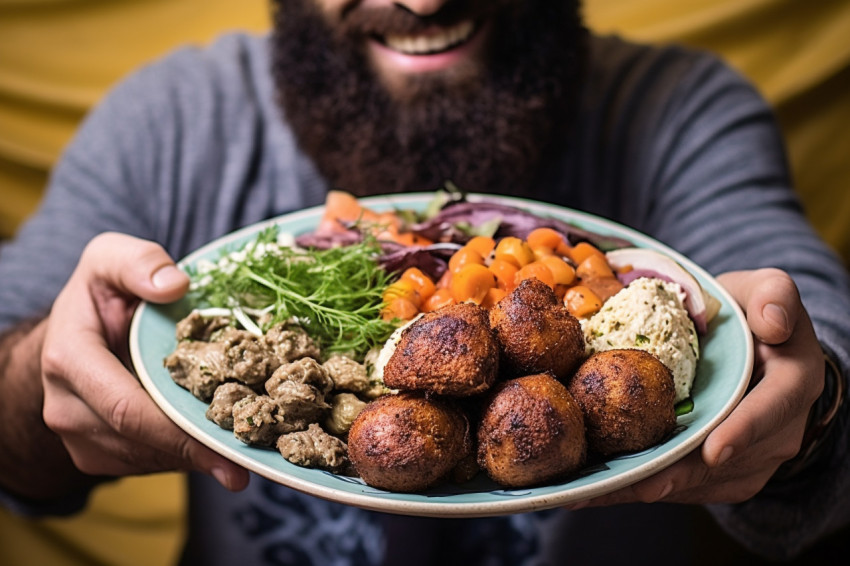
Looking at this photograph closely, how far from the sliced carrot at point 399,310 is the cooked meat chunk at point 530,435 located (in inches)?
13.8

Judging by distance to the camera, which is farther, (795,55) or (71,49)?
(71,49)

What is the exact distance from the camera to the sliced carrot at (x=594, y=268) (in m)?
1.54

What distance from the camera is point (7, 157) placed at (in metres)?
3.60

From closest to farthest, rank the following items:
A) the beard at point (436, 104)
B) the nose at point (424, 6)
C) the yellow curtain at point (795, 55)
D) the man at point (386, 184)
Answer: the man at point (386, 184), the nose at point (424, 6), the beard at point (436, 104), the yellow curtain at point (795, 55)

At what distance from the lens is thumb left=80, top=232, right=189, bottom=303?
1.52 metres

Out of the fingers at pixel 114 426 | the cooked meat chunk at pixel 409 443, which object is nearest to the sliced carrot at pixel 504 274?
the cooked meat chunk at pixel 409 443

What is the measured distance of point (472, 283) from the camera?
1451mm

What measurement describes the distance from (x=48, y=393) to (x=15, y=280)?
824mm

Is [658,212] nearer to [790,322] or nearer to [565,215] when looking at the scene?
[565,215]

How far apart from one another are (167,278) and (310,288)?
0.28 meters

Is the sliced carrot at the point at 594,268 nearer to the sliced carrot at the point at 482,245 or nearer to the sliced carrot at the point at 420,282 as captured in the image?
the sliced carrot at the point at 482,245

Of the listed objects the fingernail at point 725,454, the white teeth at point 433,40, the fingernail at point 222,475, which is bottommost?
the fingernail at point 222,475

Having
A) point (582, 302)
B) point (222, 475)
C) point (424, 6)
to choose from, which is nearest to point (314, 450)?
point (222, 475)

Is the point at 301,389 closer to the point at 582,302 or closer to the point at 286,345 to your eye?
the point at 286,345
